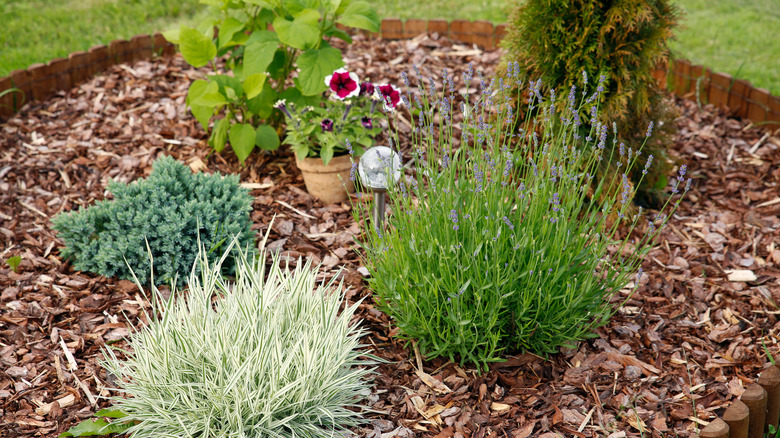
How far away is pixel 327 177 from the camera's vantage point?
383 centimetres

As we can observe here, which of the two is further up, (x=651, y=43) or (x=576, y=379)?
(x=651, y=43)

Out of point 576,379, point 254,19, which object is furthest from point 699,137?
point 254,19

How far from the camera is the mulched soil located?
2561 mm

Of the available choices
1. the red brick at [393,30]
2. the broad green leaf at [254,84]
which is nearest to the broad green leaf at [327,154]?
the broad green leaf at [254,84]

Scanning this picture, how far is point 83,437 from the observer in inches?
94.7

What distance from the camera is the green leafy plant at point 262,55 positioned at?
3.58m

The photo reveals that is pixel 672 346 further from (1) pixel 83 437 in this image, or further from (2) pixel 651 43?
(1) pixel 83 437

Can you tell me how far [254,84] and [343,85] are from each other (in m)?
0.52

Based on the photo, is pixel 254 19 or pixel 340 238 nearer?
pixel 340 238

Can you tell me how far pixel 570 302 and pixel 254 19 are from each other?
2.64 meters

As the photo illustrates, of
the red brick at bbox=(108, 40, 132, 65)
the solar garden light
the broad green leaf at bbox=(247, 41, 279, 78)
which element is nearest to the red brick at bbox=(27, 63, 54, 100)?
the red brick at bbox=(108, 40, 132, 65)

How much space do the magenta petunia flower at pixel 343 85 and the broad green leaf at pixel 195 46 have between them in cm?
75

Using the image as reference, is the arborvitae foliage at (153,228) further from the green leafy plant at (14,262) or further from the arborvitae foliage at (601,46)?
the arborvitae foliage at (601,46)

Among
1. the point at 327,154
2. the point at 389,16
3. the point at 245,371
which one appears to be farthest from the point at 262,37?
the point at 389,16
